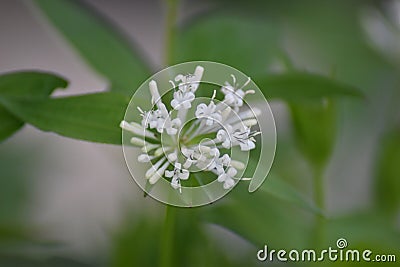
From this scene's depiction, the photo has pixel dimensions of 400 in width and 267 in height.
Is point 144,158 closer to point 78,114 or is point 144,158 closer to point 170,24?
point 78,114

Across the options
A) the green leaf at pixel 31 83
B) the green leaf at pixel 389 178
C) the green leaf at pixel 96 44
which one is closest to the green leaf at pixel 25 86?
the green leaf at pixel 31 83

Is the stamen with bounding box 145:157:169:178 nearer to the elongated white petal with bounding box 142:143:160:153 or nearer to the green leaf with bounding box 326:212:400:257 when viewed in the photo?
the elongated white petal with bounding box 142:143:160:153

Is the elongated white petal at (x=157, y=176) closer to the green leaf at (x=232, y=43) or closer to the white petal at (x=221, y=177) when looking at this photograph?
the white petal at (x=221, y=177)

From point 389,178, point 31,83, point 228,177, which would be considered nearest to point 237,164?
point 228,177

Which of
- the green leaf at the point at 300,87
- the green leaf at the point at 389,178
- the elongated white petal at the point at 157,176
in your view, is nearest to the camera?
the elongated white petal at the point at 157,176

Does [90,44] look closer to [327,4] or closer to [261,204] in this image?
[261,204]
